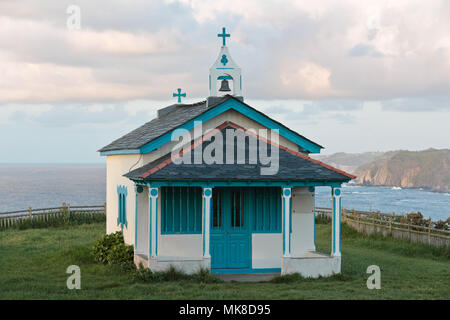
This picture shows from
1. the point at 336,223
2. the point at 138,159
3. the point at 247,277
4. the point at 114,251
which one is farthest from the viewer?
the point at 114,251

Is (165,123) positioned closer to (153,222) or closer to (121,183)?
(121,183)

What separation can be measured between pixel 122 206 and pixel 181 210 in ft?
11.2

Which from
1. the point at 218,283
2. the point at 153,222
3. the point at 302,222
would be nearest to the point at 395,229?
the point at 302,222

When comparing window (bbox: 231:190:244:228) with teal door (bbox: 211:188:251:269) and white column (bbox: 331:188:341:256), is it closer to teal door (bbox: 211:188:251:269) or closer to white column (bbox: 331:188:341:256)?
teal door (bbox: 211:188:251:269)

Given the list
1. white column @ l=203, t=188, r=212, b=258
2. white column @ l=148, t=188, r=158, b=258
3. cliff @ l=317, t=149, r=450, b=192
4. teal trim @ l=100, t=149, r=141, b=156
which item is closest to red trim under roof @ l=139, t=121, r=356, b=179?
white column @ l=148, t=188, r=158, b=258

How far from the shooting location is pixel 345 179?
1606 centimetres

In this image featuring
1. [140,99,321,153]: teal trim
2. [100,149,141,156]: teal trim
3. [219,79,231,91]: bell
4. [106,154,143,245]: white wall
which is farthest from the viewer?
[219,79,231,91]: bell

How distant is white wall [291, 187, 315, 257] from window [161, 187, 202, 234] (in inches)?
114

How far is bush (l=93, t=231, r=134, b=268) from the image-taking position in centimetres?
1766

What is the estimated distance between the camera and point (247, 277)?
16297mm

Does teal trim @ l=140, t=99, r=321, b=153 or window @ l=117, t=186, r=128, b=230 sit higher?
teal trim @ l=140, t=99, r=321, b=153
